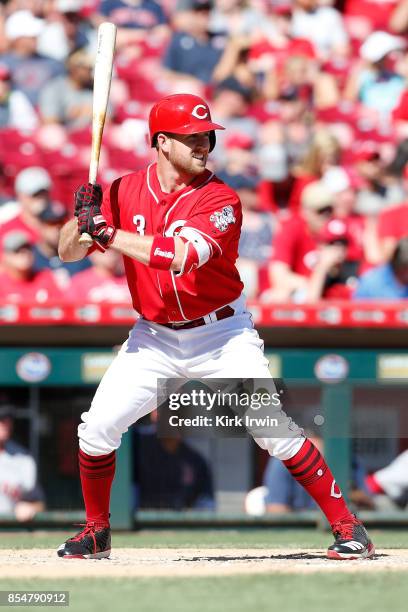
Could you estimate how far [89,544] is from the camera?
4707 mm

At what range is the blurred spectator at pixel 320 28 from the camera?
11.2 meters

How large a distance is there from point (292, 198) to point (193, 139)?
4.47 meters

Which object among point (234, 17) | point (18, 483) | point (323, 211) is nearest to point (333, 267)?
point (323, 211)

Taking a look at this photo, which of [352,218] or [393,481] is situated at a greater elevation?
[352,218]

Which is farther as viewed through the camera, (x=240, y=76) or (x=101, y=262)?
(x=240, y=76)

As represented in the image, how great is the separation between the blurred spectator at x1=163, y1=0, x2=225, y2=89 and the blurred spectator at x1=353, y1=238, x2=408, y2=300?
3728 millimetres

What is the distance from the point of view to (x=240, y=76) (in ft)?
34.8

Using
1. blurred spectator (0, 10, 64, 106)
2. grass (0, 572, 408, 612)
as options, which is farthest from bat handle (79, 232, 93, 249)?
blurred spectator (0, 10, 64, 106)

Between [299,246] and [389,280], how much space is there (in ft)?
2.54

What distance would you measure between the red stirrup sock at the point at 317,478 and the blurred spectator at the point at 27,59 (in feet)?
20.2

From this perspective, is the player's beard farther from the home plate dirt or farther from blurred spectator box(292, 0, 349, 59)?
blurred spectator box(292, 0, 349, 59)

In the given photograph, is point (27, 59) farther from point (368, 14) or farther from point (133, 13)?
point (368, 14)

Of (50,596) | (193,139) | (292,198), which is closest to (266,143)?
(292,198)

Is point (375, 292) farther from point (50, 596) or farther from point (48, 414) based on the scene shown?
point (50, 596)
